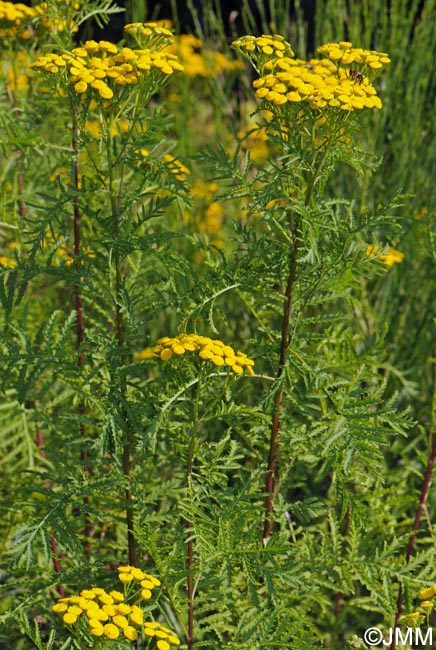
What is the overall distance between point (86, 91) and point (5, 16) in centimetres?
69

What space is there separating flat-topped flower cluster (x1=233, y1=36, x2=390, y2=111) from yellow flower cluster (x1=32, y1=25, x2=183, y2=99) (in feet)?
0.45

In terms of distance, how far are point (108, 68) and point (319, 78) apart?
36 centimetres

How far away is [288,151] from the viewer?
1.52 meters

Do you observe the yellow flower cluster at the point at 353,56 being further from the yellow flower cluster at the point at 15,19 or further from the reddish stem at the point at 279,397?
the yellow flower cluster at the point at 15,19

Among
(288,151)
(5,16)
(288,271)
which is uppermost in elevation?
(5,16)

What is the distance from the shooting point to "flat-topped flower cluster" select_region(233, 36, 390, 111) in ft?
4.78

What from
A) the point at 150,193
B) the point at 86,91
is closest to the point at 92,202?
the point at 150,193

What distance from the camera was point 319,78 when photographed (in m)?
1.51

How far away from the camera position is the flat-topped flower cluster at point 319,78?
1456 mm

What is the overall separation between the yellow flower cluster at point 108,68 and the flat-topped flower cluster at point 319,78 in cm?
14

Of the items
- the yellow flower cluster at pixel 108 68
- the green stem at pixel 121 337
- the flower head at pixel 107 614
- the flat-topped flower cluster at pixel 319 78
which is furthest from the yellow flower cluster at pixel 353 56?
the flower head at pixel 107 614

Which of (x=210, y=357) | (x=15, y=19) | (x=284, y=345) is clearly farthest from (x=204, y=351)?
(x=15, y=19)

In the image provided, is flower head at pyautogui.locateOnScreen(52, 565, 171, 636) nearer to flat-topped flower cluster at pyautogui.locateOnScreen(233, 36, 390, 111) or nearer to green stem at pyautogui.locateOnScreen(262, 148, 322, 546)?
green stem at pyautogui.locateOnScreen(262, 148, 322, 546)

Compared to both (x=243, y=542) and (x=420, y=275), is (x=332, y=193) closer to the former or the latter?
(x=420, y=275)
